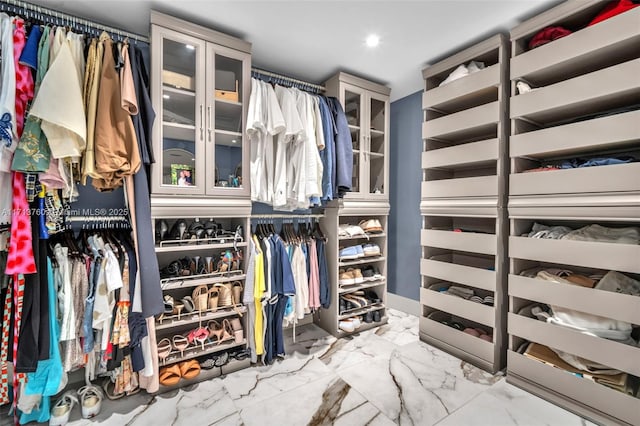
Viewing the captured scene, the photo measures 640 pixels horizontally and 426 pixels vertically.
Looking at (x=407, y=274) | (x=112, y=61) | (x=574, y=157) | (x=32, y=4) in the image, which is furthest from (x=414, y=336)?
(x=32, y=4)

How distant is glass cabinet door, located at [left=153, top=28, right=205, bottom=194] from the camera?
1.79 meters

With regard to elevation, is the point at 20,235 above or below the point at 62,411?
above

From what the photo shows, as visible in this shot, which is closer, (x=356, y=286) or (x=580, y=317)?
(x=580, y=317)

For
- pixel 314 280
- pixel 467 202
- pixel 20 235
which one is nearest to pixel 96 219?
pixel 20 235

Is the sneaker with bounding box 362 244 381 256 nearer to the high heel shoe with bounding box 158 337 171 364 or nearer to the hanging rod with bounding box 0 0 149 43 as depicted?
the high heel shoe with bounding box 158 337 171 364

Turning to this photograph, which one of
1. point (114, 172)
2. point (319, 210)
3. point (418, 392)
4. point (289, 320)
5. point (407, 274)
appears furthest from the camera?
point (407, 274)

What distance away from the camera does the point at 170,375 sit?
180 centimetres

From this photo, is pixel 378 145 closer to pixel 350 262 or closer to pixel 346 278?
pixel 350 262

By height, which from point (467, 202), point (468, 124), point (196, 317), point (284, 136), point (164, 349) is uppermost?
point (468, 124)

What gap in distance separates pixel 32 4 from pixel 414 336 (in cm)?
354

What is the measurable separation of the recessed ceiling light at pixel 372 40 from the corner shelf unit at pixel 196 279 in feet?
4.98

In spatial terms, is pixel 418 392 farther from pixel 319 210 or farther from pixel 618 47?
pixel 618 47

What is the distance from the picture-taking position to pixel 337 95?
2562 mm

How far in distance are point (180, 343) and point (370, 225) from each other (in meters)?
1.83
